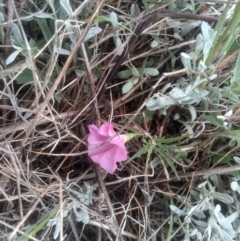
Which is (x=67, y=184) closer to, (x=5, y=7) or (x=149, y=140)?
(x=149, y=140)

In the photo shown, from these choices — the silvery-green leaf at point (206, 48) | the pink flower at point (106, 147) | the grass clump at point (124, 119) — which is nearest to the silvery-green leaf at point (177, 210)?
the grass clump at point (124, 119)

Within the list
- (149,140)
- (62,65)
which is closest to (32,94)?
(62,65)

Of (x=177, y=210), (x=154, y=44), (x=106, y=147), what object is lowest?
(x=177, y=210)

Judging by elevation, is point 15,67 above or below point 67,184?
above

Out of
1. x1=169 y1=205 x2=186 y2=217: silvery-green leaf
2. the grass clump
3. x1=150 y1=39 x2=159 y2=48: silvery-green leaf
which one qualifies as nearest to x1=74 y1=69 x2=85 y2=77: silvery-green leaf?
the grass clump

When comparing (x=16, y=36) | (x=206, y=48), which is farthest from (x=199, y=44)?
(x=16, y=36)

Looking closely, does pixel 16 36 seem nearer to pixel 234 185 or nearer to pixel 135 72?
pixel 135 72

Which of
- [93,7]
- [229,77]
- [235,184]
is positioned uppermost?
[93,7]
